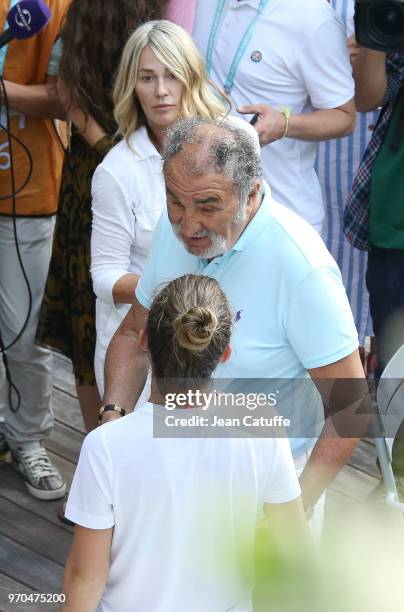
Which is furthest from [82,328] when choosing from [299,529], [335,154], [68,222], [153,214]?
[299,529]

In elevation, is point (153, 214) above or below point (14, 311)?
above

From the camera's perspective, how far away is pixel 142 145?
2.75 m

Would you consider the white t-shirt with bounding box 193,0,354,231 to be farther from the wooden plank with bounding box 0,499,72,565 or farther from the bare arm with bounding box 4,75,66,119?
the wooden plank with bounding box 0,499,72,565

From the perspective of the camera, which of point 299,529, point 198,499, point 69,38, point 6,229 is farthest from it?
point 6,229

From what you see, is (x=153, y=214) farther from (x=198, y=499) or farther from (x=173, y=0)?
(x=198, y=499)

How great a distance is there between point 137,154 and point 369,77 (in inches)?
32.3

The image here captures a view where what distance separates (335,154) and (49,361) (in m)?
1.31

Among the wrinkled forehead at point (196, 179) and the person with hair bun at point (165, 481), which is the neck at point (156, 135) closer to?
the wrinkled forehead at point (196, 179)

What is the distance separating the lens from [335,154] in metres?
3.73

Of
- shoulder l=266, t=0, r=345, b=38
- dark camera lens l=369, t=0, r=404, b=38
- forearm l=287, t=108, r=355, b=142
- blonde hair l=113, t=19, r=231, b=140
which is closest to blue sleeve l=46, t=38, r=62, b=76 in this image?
blonde hair l=113, t=19, r=231, b=140

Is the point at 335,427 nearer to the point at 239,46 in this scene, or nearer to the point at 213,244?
the point at 213,244

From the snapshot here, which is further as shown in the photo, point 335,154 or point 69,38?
point 335,154

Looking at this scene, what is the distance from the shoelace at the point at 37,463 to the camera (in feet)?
11.5

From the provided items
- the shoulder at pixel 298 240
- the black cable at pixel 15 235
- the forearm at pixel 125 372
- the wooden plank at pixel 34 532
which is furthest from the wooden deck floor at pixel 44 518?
the shoulder at pixel 298 240
